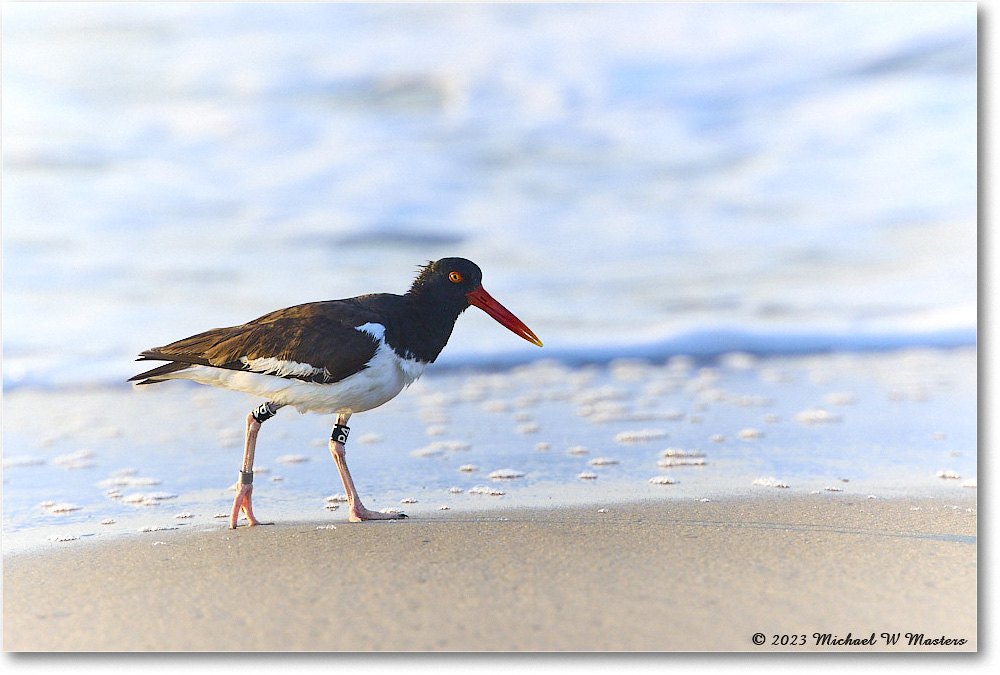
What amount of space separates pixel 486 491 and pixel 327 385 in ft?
3.64

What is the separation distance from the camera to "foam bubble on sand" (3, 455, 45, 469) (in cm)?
491

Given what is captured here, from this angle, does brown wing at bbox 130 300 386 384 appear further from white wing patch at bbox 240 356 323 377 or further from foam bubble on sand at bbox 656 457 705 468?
foam bubble on sand at bbox 656 457 705 468

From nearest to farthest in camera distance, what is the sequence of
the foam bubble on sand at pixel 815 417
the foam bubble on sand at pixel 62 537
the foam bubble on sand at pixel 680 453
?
the foam bubble on sand at pixel 62 537 → the foam bubble on sand at pixel 680 453 → the foam bubble on sand at pixel 815 417

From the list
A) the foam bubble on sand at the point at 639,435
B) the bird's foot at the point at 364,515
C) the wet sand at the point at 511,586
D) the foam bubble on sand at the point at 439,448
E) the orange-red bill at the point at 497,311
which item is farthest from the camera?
the foam bubble on sand at the point at 639,435

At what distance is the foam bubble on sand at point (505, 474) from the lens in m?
4.47

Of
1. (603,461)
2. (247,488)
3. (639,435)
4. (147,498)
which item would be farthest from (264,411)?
(639,435)

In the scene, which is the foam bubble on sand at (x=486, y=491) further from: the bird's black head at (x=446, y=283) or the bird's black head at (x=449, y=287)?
the bird's black head at (x=446, y=283)

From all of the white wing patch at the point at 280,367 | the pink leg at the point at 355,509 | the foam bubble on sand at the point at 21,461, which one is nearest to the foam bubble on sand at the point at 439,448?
the pink leg at the point at 355,509

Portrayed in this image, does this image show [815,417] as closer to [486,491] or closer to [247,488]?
[486,491]

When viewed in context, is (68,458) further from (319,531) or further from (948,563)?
(948,563)

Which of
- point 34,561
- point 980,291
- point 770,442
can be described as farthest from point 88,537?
point 980,291

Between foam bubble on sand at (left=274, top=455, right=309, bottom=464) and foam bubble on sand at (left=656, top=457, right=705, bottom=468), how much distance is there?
7.50 feet

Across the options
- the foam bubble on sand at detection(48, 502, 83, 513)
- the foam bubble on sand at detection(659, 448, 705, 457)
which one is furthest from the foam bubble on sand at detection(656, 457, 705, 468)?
the foam bubble on sand at detection(48, 502, 83, 513)

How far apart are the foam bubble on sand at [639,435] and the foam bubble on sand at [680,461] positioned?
465 millimetres
